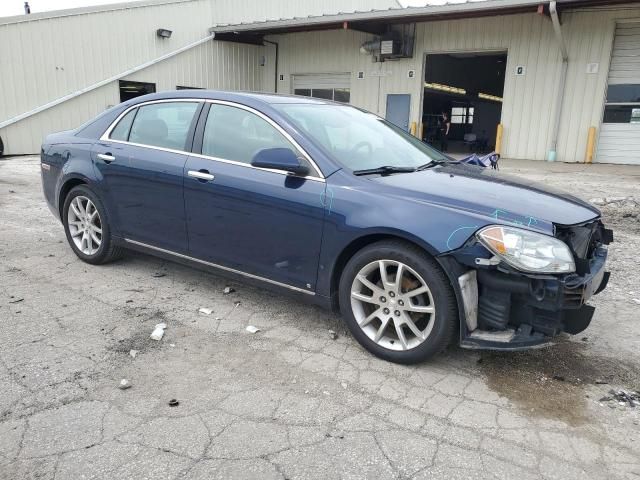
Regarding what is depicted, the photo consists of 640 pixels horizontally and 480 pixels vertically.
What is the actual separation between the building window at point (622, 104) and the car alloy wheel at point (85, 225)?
14.3 metres

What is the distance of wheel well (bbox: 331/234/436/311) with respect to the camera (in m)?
3.26

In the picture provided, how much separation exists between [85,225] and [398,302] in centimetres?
328

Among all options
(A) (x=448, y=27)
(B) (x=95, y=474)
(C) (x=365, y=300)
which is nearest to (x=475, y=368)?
(C) (x=365, y=300)

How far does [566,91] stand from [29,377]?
15.5 meters

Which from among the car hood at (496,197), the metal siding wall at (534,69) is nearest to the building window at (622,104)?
the metal siding wall at (534,69)

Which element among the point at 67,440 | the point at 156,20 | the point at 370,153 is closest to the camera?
the point at 67,440

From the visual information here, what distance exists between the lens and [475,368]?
3.28 metres

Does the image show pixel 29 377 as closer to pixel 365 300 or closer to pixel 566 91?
pixel 365 300

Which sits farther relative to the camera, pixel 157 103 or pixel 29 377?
pixel 157 103

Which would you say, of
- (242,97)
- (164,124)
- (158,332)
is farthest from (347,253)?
(164,124)

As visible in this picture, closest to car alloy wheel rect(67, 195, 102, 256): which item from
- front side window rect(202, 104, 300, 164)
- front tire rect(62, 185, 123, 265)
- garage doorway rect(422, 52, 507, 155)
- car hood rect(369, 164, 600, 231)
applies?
front tire rect(62, 185, 123, 265)

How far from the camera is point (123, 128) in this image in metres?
4.75

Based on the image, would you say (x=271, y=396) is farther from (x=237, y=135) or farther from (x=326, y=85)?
(x=326, y=85)

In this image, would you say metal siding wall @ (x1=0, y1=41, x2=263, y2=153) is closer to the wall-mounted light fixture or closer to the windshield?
the wall-mounted light fixture
